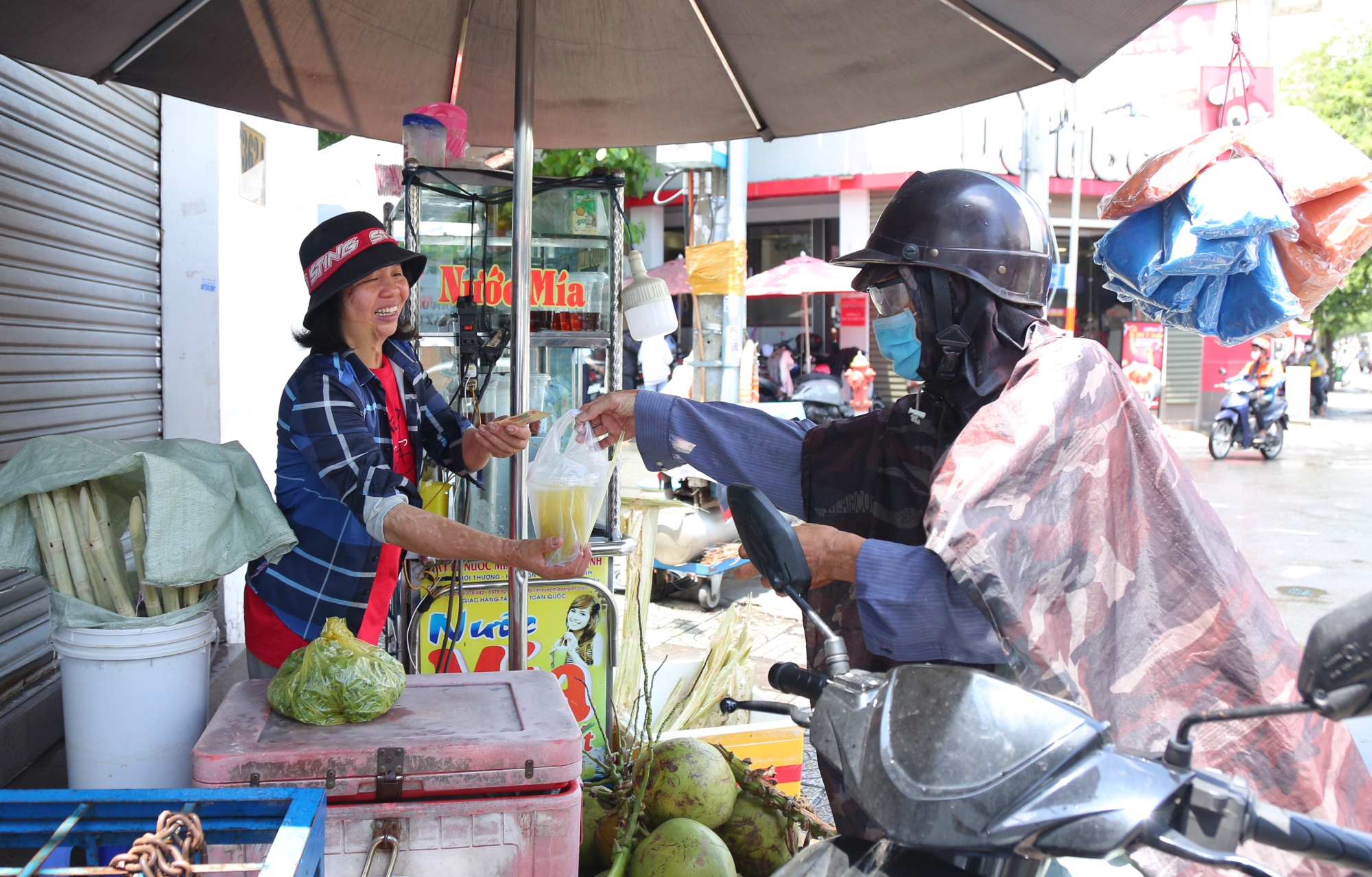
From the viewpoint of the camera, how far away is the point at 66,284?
3.86 metres

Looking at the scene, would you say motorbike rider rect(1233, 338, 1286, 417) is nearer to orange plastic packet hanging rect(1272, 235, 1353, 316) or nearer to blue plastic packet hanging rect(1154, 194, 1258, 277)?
orange plastic packet hanging rect(1272, 235, 1353, 316)

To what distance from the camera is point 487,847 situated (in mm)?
1898

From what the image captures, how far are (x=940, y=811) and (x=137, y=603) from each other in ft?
5.91

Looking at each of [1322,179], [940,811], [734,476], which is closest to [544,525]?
[734,476]

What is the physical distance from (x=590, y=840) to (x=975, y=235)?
5.65 feet

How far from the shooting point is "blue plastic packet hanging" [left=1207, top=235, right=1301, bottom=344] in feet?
8.26

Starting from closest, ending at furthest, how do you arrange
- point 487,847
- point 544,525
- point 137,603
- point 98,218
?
point 487,847 → point 137,603 → point 544,525 → point 98,218

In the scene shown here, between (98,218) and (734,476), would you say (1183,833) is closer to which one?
(734,476)

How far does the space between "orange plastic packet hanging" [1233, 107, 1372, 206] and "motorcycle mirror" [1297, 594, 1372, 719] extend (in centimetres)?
174

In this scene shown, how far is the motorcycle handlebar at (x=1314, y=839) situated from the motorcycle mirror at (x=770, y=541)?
2.02ft

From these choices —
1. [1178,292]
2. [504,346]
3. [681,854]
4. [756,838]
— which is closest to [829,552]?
[681,854]

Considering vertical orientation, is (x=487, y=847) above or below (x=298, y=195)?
below

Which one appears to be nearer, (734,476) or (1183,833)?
(1183,833)

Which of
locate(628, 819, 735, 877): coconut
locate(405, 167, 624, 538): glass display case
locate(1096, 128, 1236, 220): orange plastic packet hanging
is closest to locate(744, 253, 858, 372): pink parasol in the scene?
locate(405, 167, 624, 538): glass display case
